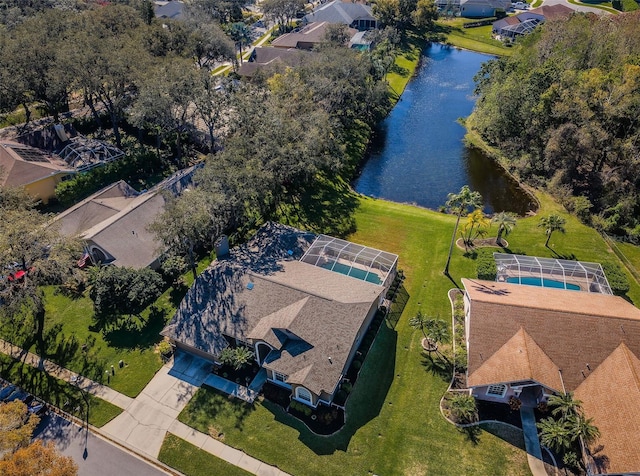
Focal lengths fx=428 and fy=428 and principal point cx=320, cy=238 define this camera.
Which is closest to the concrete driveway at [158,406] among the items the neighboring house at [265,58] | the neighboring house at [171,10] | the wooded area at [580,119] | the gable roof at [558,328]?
the gable roof at [558,328]

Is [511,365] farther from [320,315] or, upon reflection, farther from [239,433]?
[239,433]

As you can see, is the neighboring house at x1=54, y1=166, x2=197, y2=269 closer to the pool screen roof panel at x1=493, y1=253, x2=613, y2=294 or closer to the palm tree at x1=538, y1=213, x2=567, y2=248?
the pool screen roof panel at x1=493, y1=253, x2=613, y2=294

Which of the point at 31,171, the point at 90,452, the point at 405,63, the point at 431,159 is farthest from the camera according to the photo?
the point at 405,63

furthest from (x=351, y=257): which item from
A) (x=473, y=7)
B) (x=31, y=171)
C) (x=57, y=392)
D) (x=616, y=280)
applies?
(x=473, y=7)

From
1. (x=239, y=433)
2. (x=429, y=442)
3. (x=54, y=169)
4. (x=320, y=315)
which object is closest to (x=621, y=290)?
(x=429, y=442)

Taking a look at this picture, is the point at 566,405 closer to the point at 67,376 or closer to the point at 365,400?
the point at 365,400

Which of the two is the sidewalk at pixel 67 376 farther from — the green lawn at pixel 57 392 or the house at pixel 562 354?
the house at pixel 562 354

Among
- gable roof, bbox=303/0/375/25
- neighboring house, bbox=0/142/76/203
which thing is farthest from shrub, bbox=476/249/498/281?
gable roof, bbox=303/0/375/25
